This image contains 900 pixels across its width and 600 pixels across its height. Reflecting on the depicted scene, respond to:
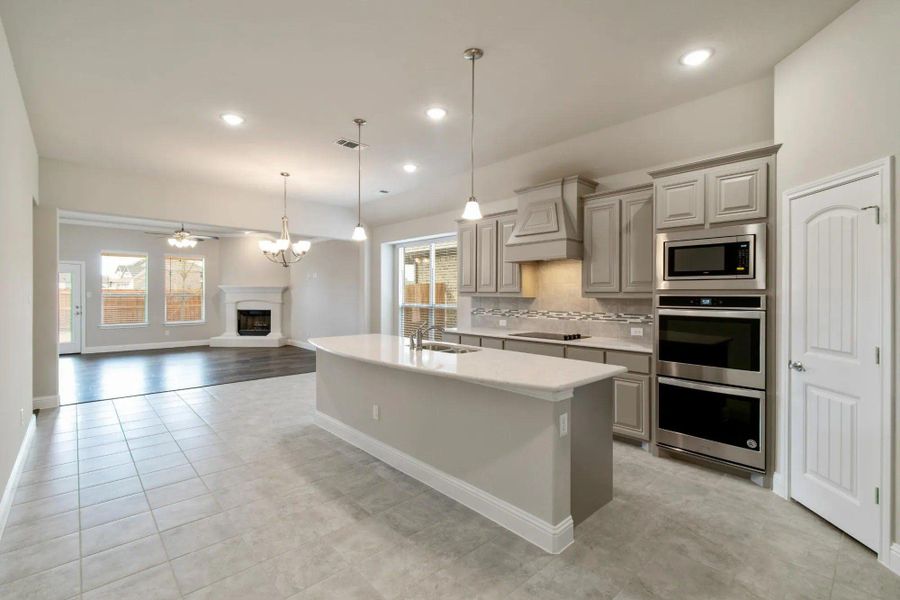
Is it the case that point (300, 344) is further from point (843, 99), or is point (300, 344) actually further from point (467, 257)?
point (843, 99)

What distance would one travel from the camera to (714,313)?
120 inches

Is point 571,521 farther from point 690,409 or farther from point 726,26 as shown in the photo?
point 726,26

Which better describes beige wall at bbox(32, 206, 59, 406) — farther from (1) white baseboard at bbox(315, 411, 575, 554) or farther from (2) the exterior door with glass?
(2) the exterior door with glass

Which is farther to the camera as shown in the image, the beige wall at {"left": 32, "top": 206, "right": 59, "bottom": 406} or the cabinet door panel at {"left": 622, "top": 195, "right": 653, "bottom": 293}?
A: the beige wall at {"left": 32, "top": 206, "right": 59, "bottom": 406}

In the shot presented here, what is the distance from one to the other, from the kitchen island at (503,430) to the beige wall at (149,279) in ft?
27.6

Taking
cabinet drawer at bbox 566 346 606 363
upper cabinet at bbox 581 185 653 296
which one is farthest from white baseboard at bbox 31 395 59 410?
upper cabinet at bbox 581 185 653 296

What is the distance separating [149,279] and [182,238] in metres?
1.95

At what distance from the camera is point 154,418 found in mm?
4430

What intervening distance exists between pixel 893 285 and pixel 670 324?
→ 1.36m

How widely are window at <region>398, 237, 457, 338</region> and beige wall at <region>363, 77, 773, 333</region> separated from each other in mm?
396

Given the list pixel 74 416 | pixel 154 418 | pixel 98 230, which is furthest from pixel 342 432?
pixel 98 230

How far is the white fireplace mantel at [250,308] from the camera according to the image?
1005 cm

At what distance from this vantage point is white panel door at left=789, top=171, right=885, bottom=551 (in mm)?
2156

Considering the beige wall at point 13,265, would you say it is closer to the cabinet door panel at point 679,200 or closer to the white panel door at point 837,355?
the cabinet door panel at point 679,200
